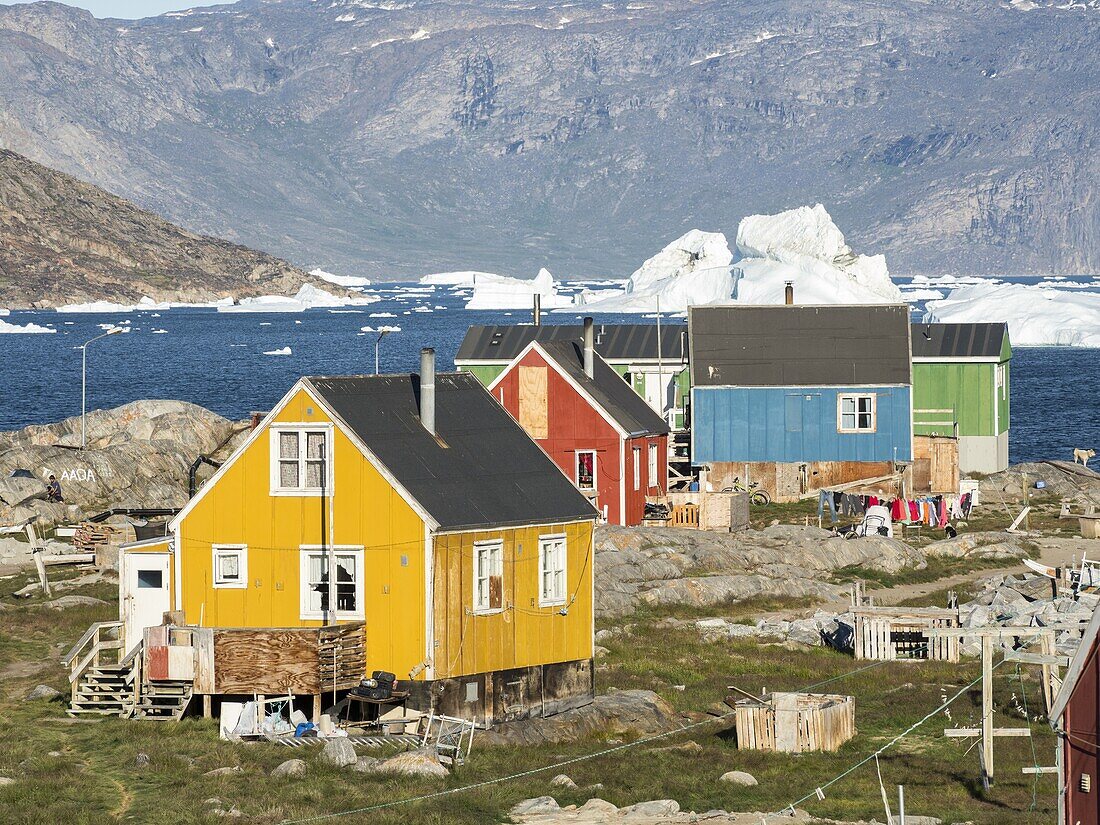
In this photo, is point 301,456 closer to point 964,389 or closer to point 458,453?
point 458,453

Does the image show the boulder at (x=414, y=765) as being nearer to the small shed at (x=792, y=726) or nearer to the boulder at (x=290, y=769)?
the boulder at (x=290, y=769)

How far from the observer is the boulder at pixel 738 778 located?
80.9ft

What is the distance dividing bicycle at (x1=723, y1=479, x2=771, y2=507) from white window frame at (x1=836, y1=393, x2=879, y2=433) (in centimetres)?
284

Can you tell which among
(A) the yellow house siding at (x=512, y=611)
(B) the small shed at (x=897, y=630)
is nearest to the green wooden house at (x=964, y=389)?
(B) the small shed at (x=897, y=630)

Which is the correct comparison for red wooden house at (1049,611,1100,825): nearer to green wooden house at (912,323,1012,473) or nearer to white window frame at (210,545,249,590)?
white window frame at (210,545,249,590)

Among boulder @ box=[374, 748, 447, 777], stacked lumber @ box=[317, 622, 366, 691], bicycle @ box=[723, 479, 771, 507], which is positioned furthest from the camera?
bicycle @ box=[723, 479, 771, 507]

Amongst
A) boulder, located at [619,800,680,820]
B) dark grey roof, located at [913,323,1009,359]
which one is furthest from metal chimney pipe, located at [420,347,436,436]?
dark grey roof, located at [913,323,1009,359]

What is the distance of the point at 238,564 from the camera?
28.9 m

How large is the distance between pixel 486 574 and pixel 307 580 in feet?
8.50

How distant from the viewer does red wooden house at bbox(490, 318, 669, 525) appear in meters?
50.4

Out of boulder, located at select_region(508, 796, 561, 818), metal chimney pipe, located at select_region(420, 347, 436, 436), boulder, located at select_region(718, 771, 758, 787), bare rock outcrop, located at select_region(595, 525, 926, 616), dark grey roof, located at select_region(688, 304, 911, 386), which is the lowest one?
boulder, located at select_region(508, 796, 561, 818)

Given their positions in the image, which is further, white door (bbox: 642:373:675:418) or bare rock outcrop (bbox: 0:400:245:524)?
white door (bbox: 642:373:675:418)

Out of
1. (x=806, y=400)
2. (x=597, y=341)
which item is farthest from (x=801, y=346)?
(x=597, y=341)

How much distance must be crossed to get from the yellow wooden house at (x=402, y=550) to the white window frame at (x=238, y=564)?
2cm
